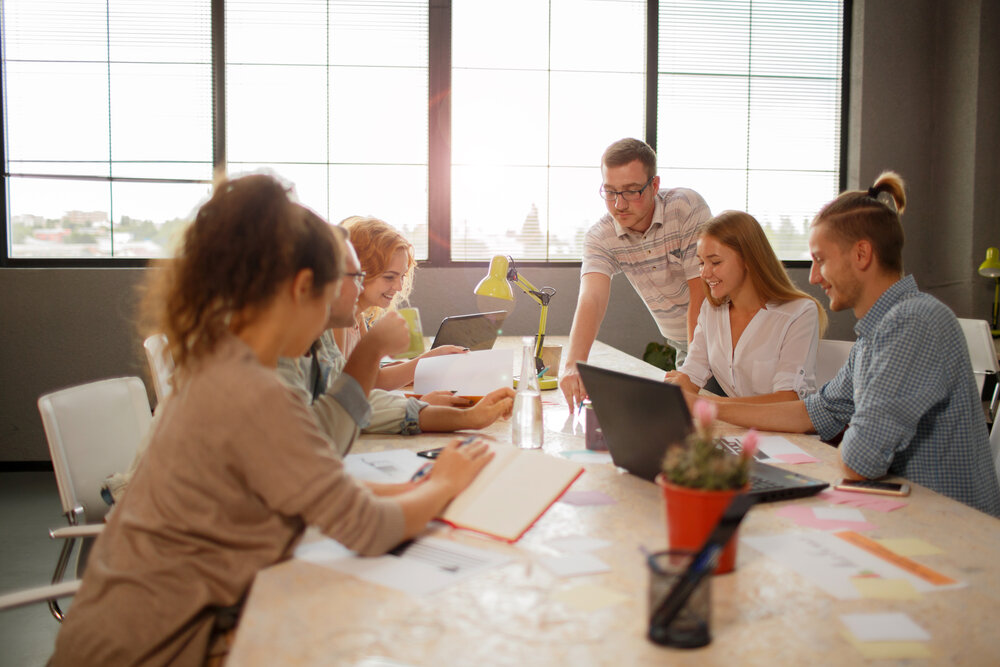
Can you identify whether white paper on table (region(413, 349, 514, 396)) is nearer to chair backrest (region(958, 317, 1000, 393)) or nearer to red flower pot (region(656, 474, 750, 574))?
red flower pot (region(656, 474, 750, 574))

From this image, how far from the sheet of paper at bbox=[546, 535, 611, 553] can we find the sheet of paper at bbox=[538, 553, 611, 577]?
23 mm

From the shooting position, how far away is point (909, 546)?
3.49 feet

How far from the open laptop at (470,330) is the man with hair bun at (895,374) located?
1433 millimetres

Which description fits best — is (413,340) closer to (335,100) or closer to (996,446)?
(335,100)

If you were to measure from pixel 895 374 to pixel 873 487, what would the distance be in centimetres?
22

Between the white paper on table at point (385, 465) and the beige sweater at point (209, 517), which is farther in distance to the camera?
the white paper on table at point (385, 465)

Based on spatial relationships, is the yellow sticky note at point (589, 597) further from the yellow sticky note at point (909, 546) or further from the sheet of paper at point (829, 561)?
the yellow sticky note at point (909, 546)

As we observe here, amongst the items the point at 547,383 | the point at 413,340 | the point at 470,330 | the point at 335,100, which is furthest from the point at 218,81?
the point at 547,383

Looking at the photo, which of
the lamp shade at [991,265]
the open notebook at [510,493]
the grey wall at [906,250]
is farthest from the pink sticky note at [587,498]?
the lamp shade at [991,265]

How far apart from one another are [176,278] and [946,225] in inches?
186

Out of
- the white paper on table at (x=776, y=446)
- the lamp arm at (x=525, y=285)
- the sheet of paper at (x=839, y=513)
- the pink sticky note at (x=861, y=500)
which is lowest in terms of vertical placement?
the white paper on table at (x=776, y=446)

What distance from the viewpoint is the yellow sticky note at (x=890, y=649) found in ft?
2.52

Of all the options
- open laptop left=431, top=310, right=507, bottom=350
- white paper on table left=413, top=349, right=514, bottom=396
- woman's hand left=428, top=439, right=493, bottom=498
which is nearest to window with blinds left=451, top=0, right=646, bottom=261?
open laptop left=431, top=310, right=507, bottom=350

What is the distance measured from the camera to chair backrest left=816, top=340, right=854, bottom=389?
2543mm
